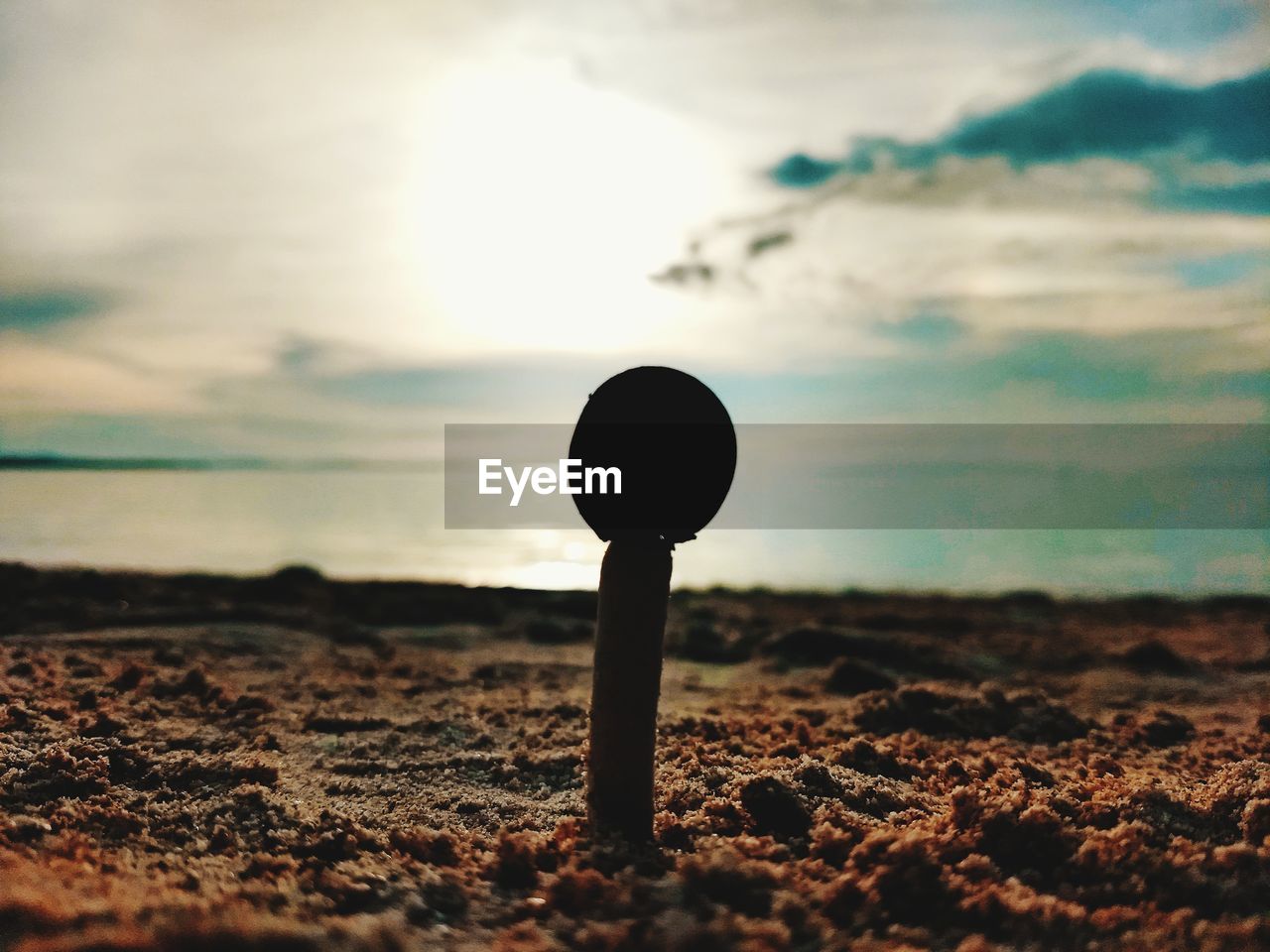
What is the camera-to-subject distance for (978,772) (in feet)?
15.9

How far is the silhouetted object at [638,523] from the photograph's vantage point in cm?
347

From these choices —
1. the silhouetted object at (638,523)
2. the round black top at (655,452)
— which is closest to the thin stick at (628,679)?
the silhouetted object at (638,523)

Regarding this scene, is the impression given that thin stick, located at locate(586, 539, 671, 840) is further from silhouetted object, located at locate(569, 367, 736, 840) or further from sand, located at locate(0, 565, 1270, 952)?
sand, located at locate(0, 565, 1270, 952)

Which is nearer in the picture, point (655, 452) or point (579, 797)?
point (655, 452)

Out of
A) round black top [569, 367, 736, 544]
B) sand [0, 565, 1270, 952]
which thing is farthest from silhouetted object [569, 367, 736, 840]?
sand [0, 565, 1270, 952]

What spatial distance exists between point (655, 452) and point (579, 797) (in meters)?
2.08

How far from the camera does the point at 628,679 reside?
356 cm

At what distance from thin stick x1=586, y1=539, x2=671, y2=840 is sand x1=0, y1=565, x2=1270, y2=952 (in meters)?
0.19

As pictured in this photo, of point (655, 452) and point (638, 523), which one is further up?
point (655, 452)

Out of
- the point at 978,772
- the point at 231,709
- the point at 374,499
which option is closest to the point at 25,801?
the point at 231,709

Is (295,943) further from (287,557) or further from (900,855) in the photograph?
(287,557)

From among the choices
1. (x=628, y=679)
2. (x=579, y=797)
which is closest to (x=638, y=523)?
(x=628, y=679)

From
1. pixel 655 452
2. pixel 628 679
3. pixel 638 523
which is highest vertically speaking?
pixel 655 452

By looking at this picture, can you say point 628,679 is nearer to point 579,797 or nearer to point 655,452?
→ point 655,452
